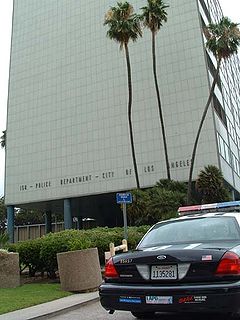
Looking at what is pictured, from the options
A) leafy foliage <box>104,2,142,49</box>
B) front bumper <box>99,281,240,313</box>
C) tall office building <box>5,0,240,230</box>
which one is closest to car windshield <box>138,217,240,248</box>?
front bumper <box>99,281,240,313</box>

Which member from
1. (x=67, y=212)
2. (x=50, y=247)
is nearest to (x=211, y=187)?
(x=50, y=247)

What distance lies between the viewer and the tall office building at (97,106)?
4134 centimetres

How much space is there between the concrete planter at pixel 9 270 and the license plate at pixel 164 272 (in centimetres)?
826

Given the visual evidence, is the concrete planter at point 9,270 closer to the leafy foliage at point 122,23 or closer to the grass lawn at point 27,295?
the grass lawn at point 27,295

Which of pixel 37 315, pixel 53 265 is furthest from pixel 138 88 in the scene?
pixel 37 315

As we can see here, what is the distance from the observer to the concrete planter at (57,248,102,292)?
11164 mm

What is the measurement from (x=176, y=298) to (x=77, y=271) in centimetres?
647

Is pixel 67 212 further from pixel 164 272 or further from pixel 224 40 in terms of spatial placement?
pixel 164 272

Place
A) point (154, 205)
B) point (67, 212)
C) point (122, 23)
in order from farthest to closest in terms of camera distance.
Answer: point (67, 212) → point (122, 23) → point (154, 205)

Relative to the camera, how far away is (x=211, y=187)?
101ft

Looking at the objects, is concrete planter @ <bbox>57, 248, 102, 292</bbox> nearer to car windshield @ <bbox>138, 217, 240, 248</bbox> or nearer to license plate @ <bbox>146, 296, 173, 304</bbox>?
car windshield @ <bbox>138, 217, 240, 248</bbox>

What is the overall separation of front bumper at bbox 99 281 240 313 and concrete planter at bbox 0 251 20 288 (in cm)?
767

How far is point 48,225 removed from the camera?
59.8 m

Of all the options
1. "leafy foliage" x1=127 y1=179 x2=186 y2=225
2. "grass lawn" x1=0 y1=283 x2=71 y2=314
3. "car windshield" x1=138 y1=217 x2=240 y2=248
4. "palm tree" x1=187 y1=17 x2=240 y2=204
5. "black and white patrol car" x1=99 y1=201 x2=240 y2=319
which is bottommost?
"grass lawn" x1=0 y1=283 x2=71 y2=314
